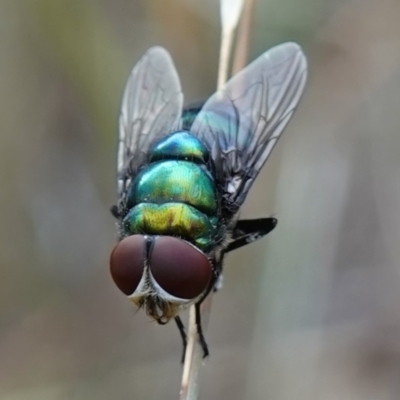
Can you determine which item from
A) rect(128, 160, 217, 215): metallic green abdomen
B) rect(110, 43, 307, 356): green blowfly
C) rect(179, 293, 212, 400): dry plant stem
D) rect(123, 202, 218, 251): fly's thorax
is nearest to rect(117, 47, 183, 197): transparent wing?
rect(110, 43, 307, 356): green blowfly

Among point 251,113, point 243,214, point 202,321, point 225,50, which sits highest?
point 225,50

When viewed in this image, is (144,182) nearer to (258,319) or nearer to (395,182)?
(258,319)

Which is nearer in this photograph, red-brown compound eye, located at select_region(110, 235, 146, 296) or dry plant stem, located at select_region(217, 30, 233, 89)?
red-brown compound eye, located at select_region(110, 235, 146, 296)

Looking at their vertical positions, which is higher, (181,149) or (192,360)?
(181,149)

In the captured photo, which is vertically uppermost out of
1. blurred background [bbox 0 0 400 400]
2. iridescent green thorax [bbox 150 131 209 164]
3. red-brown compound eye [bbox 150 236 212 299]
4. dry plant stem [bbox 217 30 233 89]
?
dry plant stem [bbox 217 30 233 89]

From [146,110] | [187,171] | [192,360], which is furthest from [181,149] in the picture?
[192,360]

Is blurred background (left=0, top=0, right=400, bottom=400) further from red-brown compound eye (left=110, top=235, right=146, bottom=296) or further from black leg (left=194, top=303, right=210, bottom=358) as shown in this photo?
red-brown compound eye (left=110, top=235, right=146, bottom=296)

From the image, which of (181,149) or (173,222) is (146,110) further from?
(173,222)
